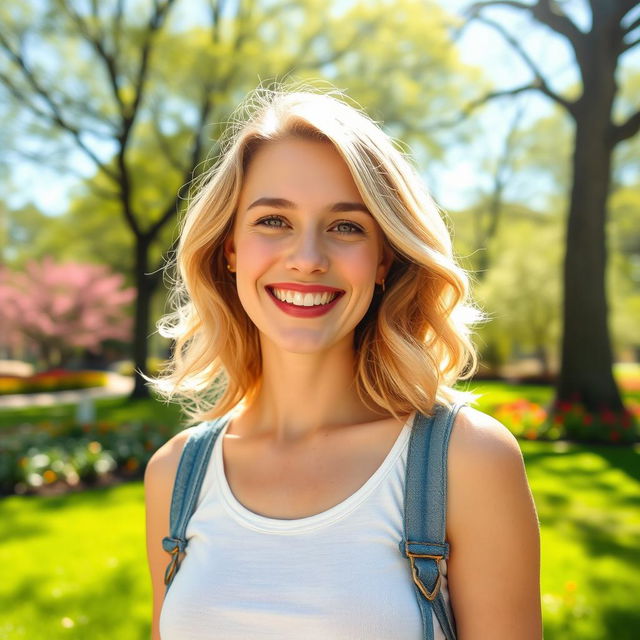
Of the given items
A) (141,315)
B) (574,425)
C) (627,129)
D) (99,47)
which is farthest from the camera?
(141,315)

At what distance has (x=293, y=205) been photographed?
81.2 inches

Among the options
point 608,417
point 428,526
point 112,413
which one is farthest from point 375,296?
point 112,413

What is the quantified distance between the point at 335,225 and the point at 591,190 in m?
10.7

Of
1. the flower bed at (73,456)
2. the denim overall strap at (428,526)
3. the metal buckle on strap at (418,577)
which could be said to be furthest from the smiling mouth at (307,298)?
the flower bed at (73,456)

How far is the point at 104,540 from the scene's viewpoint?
6043mm

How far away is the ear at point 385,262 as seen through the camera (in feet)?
7.35

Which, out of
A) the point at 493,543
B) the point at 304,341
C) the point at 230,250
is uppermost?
the point at 230,250

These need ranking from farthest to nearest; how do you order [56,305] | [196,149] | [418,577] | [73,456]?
[56,305], [196,149], [73,456], [418,577]

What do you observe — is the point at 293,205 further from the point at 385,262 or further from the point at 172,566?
the point at 172,566

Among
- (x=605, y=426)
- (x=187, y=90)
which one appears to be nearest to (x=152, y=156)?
(x=187, y=90)

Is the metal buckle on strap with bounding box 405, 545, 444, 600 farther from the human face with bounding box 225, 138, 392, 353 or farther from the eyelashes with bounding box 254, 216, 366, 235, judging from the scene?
the eyelashes with bounding box 254, 216, 366, 235

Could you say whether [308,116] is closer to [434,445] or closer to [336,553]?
[434,445]

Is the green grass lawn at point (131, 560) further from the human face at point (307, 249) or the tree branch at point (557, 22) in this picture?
the tree branch at point (557, 22)

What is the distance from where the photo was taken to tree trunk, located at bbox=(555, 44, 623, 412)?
1148 cm
